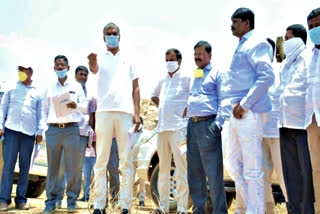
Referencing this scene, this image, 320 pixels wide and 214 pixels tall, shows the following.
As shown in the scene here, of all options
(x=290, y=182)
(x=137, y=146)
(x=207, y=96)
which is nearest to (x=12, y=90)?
(x=137, y=146)

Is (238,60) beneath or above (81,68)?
beneath

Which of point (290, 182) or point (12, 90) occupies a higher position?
point (12, 90)

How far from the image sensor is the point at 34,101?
744 centimetres

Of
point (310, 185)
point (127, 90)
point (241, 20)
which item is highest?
point (241, 20)

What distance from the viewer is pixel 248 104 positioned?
14.8 feet

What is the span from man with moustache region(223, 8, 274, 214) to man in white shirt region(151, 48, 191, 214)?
4.75 feet

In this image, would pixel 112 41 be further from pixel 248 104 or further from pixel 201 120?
pixel 248 104

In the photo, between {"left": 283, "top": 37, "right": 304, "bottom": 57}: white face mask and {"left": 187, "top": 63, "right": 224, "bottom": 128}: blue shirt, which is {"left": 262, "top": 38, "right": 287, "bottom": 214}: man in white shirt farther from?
{"left": 187, "top": 63, "right": 224, "bottom": 128}: blue shirt

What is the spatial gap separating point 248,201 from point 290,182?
0.51 m

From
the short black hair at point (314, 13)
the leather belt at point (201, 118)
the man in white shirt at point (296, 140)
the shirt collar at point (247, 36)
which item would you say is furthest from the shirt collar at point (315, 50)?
the leather belt at point (201, 118)

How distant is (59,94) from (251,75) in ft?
11.2

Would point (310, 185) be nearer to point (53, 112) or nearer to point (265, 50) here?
point (265, 50)

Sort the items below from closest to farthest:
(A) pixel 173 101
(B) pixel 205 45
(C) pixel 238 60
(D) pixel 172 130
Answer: (C) pixel 238 60
(B) pixel 205 45
(D) pixel 172 130
(A) pixel 173 101

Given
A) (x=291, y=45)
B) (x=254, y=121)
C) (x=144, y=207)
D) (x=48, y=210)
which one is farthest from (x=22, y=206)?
(x=291, y=45)
